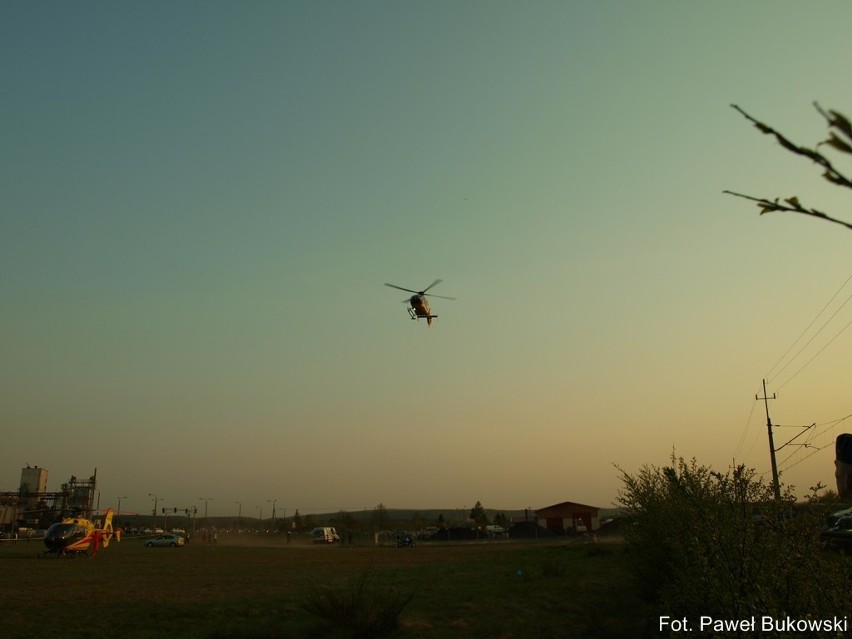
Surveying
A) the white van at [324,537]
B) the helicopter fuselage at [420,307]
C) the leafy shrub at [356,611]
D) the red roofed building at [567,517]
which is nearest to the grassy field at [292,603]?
the leafy shrub at [356,611]

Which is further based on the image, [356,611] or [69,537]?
[69,537]

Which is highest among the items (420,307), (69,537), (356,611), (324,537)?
(420,307)

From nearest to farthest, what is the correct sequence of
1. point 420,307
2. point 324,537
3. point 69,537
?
point 420,307
point 69,537
point 324,537

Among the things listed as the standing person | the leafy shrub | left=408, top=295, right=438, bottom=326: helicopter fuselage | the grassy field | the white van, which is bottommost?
the white van

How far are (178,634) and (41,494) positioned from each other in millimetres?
99821

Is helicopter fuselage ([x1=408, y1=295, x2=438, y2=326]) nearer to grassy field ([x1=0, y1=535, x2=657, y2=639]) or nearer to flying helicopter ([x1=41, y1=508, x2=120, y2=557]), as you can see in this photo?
grassy field ([x1=0, y1=535, x2=657, y2=639])

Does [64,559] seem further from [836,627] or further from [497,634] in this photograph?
[836,627]

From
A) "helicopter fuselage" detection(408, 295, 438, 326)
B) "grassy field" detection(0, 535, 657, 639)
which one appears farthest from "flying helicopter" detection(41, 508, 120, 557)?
"helicopter fuselage" detection(408, 295, 438, 326)

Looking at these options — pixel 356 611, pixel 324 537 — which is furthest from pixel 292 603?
pixel 324 537

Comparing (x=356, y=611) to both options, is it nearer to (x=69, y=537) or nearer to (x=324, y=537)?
(x=69, y=537)

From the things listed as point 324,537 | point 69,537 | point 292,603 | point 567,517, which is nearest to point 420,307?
point 292,603

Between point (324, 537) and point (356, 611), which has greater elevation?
point (356, 611)

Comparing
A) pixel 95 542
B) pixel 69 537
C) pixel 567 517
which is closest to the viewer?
pixel 69 537

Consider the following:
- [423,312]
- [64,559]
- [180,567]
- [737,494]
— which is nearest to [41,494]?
[64,559]
